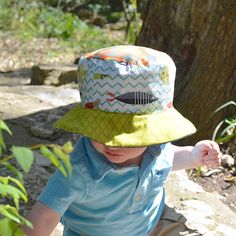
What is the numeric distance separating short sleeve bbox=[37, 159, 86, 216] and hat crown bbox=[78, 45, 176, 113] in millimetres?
255

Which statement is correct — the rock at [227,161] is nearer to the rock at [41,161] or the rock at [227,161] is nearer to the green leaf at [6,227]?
the rock at [41,161]

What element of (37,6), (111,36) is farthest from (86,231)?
(37,6)

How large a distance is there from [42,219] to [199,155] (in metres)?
0.71

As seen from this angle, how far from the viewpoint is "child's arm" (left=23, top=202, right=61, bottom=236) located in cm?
206

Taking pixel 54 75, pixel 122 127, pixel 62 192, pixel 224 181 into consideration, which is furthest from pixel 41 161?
pixel 54 75

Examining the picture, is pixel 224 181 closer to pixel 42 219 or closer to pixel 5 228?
pixel 42 219

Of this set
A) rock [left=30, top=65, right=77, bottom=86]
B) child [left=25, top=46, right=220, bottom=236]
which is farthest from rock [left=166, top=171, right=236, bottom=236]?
rock [left=30, top=65, right=77, bottom=86]

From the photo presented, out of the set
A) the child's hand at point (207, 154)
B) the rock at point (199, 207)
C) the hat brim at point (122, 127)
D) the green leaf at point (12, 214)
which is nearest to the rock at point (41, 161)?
the rock at point (199, 207)

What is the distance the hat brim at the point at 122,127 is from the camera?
6.81 ft

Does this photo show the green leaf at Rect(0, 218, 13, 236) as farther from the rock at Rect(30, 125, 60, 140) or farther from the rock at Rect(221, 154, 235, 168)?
the rock at Rect(30, 125, 60, 140)

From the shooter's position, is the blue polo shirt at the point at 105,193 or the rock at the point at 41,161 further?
the rock at the point at 41,161

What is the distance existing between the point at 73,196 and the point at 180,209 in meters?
0.96

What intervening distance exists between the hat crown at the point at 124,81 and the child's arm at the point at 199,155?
366 millimetres

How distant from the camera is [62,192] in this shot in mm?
2143
